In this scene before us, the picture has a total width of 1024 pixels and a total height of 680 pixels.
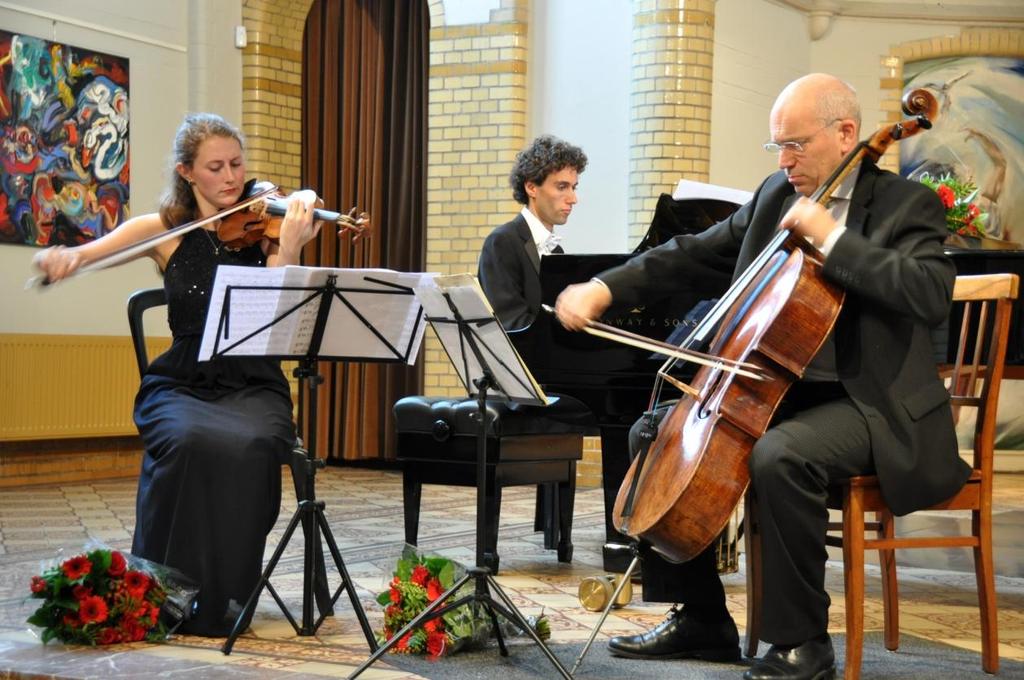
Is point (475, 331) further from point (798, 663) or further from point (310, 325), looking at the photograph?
point (798, 663)

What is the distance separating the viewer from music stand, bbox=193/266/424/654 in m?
3.67

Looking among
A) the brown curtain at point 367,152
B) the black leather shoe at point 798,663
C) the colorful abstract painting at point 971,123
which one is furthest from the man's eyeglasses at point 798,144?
the colorful abstract painting at point 971,123

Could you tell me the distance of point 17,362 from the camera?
7898 mm

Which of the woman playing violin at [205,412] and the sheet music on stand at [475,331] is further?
the woman playing violin at [205,412]

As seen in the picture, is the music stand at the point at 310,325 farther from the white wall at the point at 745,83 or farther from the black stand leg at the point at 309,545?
the white wall at the point at 745,83

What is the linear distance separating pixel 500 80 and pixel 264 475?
4.90 m

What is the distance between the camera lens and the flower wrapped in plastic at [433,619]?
3756 mm

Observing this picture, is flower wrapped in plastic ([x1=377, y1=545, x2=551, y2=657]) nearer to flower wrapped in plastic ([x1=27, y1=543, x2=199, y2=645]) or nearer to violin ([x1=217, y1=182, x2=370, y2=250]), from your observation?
flower wrapped in plastic ([x1=27, y1=543, x2=199, y2=645])

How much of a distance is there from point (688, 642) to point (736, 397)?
0.81m

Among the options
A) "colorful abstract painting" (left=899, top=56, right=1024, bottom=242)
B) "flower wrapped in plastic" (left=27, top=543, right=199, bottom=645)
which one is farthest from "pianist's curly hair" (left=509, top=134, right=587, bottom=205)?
"colorful abstract painting" (left=899, top=56, right=1024, bottom=242)

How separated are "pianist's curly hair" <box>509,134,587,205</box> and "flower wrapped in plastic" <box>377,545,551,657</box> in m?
2.20

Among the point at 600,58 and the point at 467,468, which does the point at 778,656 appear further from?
the point at 600,58

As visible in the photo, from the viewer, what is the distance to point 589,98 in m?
8.59

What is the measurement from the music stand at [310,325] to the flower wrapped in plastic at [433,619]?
0.10 meters
